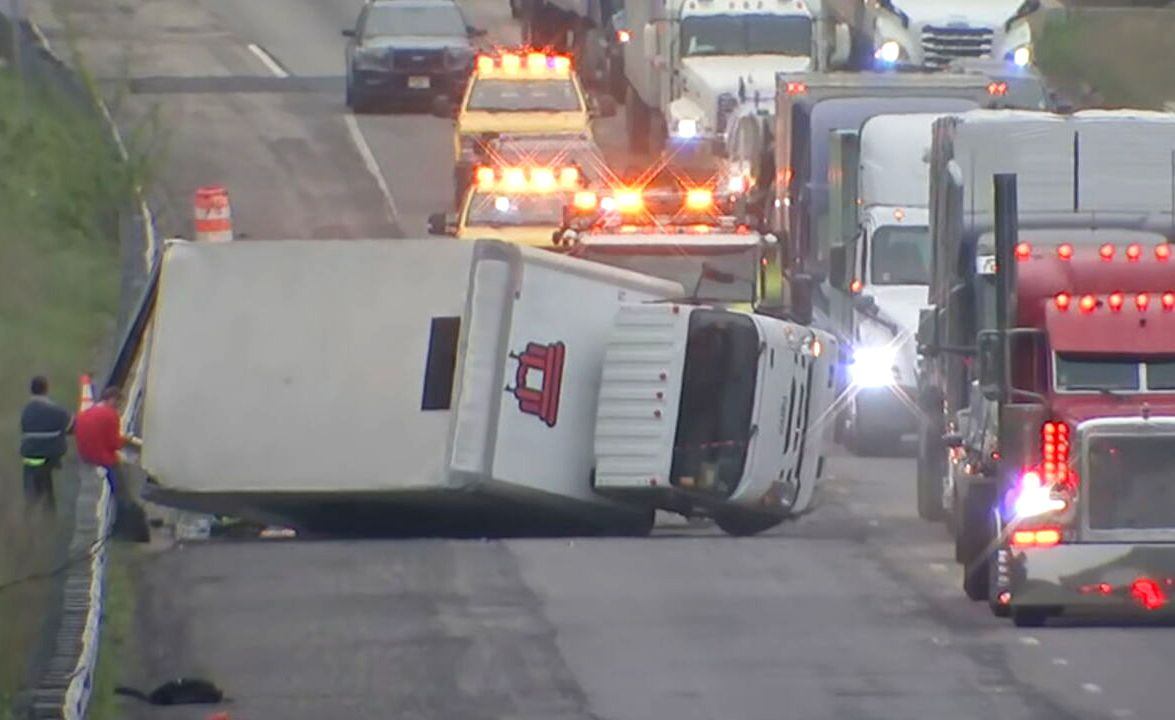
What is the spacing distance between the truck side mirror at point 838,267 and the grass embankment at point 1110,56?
20363mm

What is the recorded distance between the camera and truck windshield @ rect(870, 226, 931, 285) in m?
29.9

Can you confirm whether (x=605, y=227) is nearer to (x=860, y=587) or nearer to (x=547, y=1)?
(x=860, y=587)

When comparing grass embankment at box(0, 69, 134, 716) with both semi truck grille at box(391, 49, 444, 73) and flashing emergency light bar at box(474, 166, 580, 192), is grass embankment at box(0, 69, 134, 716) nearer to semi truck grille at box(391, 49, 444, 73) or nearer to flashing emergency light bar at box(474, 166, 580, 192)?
flashing emergency light bar at box(474, 166, 580, 192)

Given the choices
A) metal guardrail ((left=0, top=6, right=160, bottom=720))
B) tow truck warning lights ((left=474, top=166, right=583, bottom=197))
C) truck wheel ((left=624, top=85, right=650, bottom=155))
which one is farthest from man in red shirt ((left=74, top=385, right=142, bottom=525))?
truck wheel ((left=624, top=85, right=650, bottom=155))

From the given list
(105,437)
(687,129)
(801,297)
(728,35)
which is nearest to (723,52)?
(728,35)

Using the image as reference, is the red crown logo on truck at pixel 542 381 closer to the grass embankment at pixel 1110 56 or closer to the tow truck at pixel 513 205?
the tow truck at pixel 513 205

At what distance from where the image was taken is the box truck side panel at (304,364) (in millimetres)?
20219

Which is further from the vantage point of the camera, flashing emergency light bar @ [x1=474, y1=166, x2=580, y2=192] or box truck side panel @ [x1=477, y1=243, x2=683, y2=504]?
flashing emergency light bar @ [x1=474, y1=166, x2=580, y2=192]

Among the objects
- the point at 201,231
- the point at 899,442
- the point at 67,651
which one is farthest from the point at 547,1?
the point at 67,651

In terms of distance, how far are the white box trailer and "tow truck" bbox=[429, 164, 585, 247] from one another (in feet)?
45.3

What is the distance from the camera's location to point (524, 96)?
140ft

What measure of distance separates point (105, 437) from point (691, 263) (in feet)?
27.4

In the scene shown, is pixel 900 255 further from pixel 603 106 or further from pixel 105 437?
pixel 603 106

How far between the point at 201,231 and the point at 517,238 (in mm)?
3434
